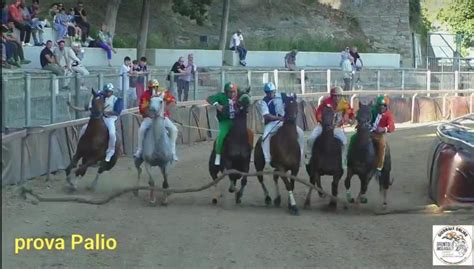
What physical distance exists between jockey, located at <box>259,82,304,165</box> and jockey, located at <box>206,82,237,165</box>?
580 mm

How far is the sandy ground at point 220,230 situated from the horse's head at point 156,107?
155 cm

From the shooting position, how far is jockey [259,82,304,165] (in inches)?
583

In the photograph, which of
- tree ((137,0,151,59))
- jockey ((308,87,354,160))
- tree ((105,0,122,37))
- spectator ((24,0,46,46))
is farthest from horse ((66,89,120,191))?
→ tree ((137,0,151,59))

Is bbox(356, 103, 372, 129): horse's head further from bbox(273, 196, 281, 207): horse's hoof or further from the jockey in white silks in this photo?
the jockey in white silks

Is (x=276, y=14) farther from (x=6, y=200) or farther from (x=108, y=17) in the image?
(x=6, y=200)

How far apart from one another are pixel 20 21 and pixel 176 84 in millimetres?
4769

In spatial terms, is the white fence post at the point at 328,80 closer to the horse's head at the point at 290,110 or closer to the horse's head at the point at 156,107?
the horse's head at the point at 156,107

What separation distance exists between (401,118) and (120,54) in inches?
446

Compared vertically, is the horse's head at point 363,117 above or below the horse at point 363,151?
above

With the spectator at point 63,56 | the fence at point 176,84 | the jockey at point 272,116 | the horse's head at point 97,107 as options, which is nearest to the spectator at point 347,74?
the fence at point 176,84

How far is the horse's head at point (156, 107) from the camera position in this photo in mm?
15078

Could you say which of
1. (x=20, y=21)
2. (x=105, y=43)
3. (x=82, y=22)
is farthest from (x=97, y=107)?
(x=105, y=43)

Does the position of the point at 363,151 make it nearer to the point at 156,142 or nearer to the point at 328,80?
the point at 156,142

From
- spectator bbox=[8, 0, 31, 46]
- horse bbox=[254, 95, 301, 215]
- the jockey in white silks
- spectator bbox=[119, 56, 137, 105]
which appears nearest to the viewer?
horse bbox=[254, 95, 301, 215]
